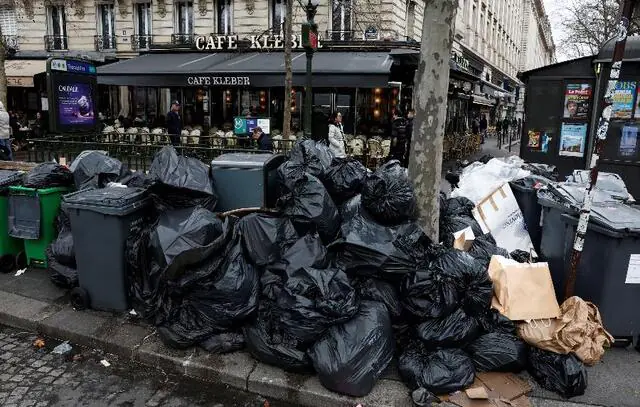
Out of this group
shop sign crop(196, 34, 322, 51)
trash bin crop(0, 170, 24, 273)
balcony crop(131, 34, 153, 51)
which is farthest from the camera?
balcony crop(131, 34, 153, 51)

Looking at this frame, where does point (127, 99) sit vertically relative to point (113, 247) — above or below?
above

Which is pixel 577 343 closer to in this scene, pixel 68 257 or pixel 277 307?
pixel 277 307

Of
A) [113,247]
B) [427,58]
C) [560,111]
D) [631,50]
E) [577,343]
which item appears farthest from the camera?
[560,111]

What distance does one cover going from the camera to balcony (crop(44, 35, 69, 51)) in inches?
858

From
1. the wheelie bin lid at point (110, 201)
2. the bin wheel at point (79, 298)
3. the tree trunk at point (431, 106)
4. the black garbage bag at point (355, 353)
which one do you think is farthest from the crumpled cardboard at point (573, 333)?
the bin wheel at point (79, 298)

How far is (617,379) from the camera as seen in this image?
11.3ft

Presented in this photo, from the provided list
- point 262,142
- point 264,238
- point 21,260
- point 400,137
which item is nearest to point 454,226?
point 264,238

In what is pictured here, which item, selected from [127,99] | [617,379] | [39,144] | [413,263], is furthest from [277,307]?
[127,99]

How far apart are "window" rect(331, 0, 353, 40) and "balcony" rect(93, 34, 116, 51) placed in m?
9.94

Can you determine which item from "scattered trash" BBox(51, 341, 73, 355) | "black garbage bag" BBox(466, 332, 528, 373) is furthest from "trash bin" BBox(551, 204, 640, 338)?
"scattered trash" BBox(51, 341, 73, 355)

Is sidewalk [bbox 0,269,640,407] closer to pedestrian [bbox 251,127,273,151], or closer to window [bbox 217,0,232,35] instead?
pedestrian [bbox 251,127,273,151]

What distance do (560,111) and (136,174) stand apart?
7.67 meters

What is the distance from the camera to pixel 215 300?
3730mm

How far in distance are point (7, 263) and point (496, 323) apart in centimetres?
496
